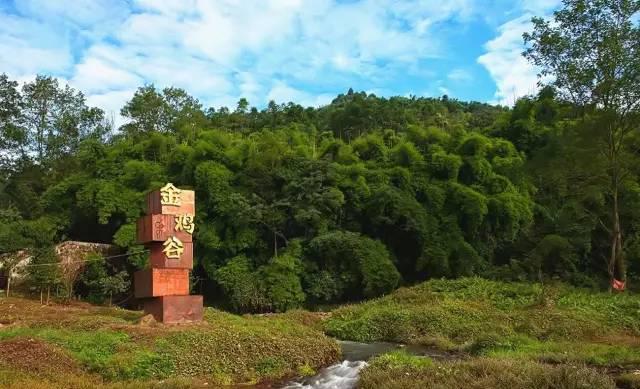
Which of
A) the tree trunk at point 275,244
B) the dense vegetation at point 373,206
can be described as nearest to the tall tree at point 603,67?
the dense vegetation at point 373,206

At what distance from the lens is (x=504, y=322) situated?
16.0 m

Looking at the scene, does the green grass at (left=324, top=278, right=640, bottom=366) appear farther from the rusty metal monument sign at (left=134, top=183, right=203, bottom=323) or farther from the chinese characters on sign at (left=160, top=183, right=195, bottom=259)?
the chinese characters on sign at (left=160, top=183, right=195, bottom=259)

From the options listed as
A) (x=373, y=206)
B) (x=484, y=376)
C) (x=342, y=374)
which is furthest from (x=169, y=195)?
(x=373, y=206)

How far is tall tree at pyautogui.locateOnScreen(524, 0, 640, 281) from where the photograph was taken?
1719 cm

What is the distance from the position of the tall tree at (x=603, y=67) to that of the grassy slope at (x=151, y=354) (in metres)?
11.2

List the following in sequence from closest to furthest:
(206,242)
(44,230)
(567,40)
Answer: (567,40)
(206,242)
(44,230)

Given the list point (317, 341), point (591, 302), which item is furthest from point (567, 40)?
point (317, 341)

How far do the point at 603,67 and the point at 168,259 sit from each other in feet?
44.9

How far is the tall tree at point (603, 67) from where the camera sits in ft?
56.4

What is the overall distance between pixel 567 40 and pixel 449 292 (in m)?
9.04

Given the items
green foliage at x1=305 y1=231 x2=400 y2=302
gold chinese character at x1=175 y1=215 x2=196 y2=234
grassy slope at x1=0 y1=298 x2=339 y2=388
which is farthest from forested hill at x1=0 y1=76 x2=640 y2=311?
grassy slope at x1=0 y1=298 x2=339 y2=388

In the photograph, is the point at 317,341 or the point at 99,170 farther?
the point at 99,170

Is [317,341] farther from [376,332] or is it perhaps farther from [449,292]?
[449,292]

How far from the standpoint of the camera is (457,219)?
2428cm
